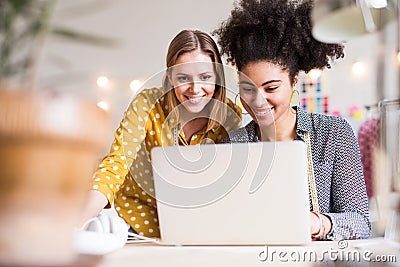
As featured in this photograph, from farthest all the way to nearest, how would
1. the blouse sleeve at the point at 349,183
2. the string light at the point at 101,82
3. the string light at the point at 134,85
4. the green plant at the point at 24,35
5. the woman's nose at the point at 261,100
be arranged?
the string light at the point at 134,85
the woman's nose at the point at 261,100
the blouse sleeve at the point at 349,183
the string light at the point at 101,82
the green plant at the point at 24,35

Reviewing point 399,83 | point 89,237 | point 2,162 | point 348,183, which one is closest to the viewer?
point 2,162

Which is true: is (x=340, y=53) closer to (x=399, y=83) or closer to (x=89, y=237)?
(x=399, y=83)

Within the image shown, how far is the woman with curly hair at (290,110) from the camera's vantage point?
54.7 inches

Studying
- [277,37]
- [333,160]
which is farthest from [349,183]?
[277,37]

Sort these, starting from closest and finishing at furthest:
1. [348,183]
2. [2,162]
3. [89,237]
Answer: [2,162] < [89,237] < [348,183]

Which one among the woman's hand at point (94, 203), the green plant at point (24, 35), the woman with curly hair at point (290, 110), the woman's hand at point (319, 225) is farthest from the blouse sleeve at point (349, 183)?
the green plant at point (24, 35)

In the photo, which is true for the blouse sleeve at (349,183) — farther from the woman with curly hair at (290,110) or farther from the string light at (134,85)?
the string light at (134,85)

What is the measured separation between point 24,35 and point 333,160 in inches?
48.3

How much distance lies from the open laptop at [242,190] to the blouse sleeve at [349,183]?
46 cm

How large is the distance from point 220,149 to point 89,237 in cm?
37

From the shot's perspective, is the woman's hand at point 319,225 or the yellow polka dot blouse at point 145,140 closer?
the woman's hand at point 319,225

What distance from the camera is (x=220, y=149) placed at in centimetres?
83

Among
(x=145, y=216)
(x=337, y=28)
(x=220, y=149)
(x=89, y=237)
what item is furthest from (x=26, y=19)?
(x=145, y=216)

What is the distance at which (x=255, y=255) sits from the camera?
714mm
